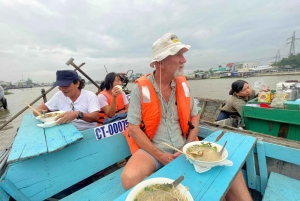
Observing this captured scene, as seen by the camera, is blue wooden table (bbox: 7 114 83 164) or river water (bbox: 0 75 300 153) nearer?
blue wooden table (bbox: 7 114 83 164)

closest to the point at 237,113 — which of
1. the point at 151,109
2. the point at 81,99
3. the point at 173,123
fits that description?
the point at 173,123

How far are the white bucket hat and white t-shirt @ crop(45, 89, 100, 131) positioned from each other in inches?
55.4

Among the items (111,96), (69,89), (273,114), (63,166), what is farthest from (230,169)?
(111,96)

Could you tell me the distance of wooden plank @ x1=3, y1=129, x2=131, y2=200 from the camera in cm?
148

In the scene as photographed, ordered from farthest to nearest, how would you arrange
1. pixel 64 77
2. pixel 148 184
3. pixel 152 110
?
pixel 64 77
pixel 152 110
pixel 148 184

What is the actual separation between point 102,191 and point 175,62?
1632 millimetres

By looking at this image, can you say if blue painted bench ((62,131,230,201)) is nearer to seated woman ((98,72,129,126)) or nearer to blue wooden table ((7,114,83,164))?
blue wooden table ((7,114,83,164))

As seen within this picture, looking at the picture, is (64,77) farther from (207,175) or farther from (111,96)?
(207,175)

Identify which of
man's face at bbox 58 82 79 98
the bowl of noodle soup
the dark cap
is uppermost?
the dark cap

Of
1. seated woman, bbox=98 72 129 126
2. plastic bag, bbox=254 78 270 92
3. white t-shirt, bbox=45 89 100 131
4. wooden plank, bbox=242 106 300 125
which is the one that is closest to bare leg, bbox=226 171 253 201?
wooden plank, bbox=242 106 300 125

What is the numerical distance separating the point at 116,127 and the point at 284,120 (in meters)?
2.80

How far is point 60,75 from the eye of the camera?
91.3 inches

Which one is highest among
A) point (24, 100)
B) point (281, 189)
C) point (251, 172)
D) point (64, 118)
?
point (64, 118)

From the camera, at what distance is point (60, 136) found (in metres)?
1.54
